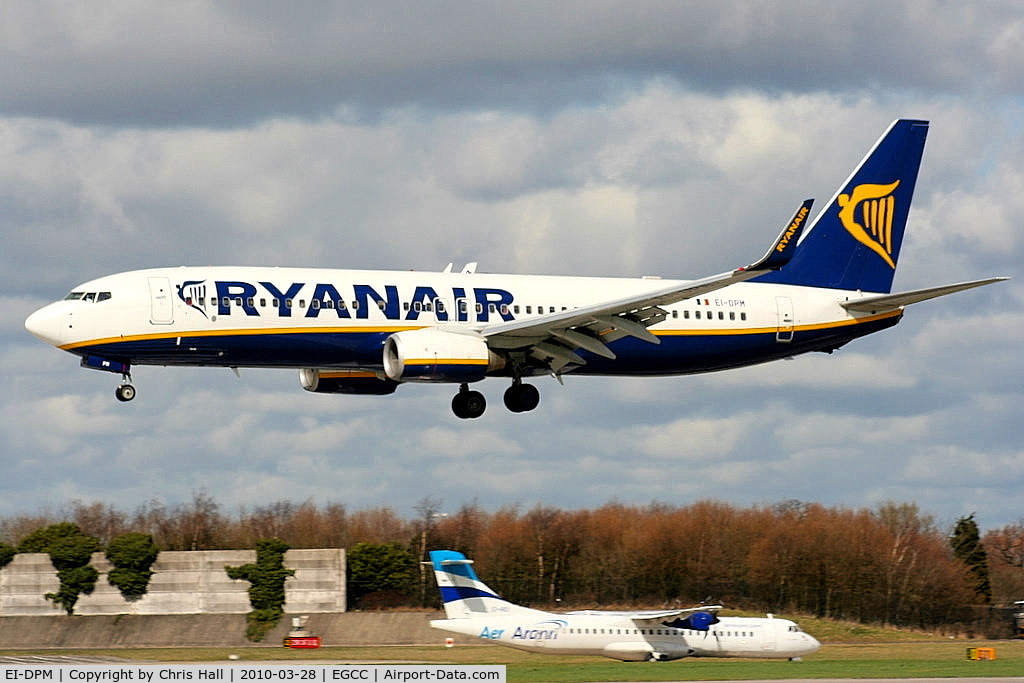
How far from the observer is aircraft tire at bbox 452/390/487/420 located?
5606 centimetres

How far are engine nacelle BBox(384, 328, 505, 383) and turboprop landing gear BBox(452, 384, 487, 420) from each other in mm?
3572

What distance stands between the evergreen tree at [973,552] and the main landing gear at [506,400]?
54.2 m

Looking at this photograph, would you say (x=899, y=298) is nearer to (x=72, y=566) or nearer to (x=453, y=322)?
(x=453, y=322)

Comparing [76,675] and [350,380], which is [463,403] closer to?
[350,380]

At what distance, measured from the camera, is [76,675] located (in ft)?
151

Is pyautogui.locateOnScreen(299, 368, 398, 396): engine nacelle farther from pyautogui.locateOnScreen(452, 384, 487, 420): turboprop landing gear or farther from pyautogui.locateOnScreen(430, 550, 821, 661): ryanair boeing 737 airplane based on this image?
pyautogui.locateOnScreen(430, 550, 821, 661): ryanair boeing 737 airplane

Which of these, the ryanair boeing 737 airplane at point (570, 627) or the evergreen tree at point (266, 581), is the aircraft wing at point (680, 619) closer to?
the ryanair boeing 737 airplane at point (570, 627)

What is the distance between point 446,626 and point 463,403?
552 inches

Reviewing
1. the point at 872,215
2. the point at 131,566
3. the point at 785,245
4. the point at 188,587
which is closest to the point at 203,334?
the point at 785,245

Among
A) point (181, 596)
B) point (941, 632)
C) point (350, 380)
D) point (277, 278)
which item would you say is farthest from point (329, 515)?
point (277, 278)

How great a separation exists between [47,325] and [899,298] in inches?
1228

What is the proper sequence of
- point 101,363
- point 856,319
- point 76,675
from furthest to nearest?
point 856,319
point 101,363
point 76,675

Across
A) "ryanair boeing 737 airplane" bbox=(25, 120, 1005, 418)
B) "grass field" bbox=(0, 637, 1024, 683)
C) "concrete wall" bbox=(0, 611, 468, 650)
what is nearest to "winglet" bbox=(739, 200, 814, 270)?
"ryanair boeing 737 airplane" bbox=(25, 120, 1005, 418)

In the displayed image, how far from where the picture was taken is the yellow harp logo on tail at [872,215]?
211 ft
